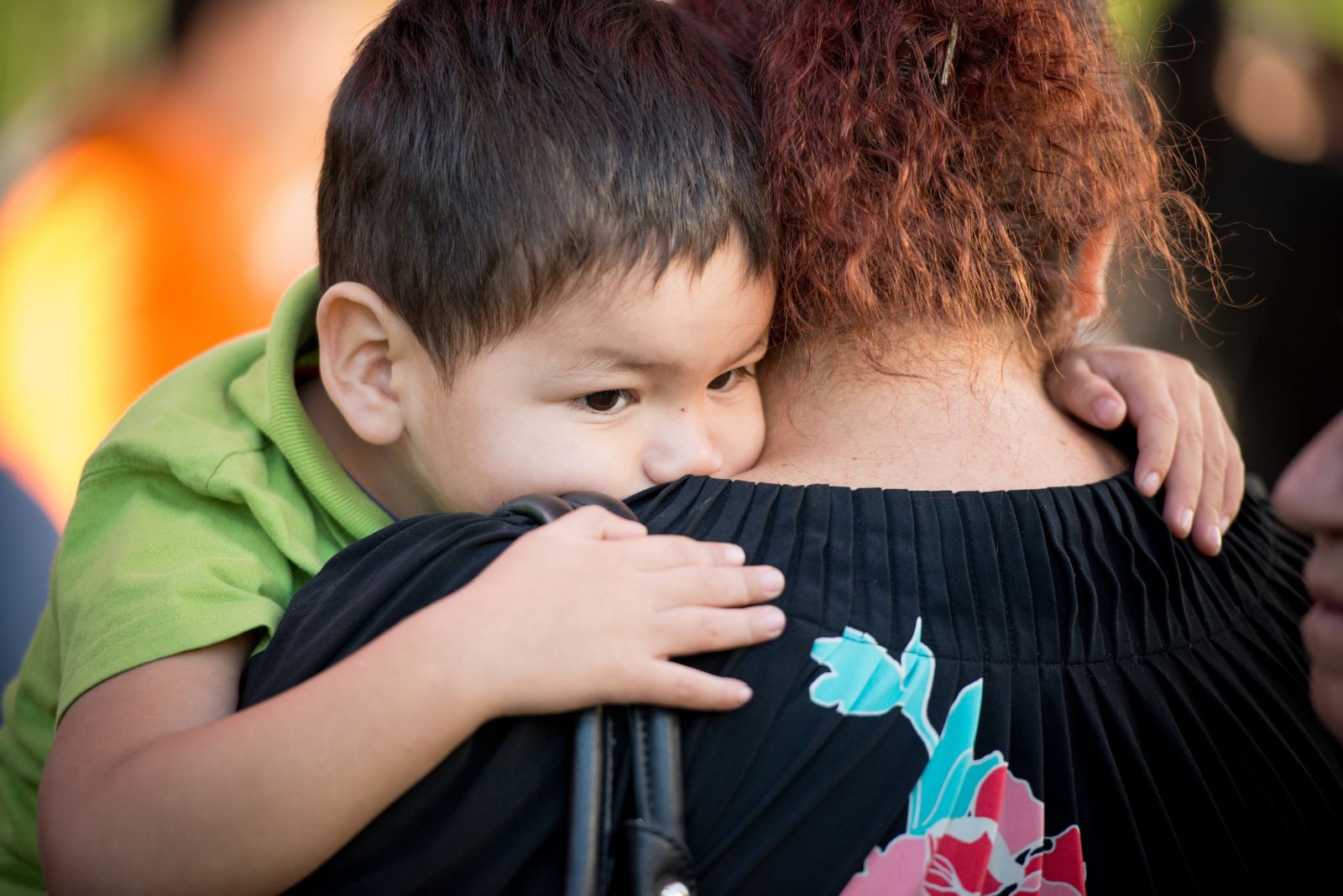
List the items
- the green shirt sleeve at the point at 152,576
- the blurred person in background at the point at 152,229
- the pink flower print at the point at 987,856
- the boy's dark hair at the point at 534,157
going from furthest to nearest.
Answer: the blurred person in background at the point at 152,229, the boy's dark hair at the point at 534,157, the green shirt sleeve at the point at 152,576, the pink flower print at the point at 987,856

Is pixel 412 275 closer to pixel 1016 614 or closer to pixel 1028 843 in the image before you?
pixel 1016 614

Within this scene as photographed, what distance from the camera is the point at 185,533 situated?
1445 mm

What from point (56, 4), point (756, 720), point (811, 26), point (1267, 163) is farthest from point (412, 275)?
point (1267, 163)

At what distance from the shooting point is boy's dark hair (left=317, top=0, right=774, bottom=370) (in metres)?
1.39

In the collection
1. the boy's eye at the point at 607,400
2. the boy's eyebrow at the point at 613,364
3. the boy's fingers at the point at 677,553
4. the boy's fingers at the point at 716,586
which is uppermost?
the boy's eyebrow at the point at 613,364

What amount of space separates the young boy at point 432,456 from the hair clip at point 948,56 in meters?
0.28

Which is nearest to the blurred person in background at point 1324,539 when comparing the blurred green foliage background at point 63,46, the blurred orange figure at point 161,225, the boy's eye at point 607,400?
the boy's eye at point 607,400

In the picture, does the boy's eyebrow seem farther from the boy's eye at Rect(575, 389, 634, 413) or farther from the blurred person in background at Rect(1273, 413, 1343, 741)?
the blurred person in background at Rect(1273, 413, 1343, 741)

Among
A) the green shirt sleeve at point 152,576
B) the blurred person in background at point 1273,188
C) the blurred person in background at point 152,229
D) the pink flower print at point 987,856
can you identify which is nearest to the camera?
the pink flower print at point 987,856

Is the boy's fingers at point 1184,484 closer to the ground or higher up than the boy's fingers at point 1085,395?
closer to the ground

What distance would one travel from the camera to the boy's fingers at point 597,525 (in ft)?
3.84

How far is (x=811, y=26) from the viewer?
141 cm

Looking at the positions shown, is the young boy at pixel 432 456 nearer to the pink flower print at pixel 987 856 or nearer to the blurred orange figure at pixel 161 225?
the pink flower print at pixel 987 856

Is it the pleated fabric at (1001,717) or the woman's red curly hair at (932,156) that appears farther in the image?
the woman's red curly hair at (932,156)
